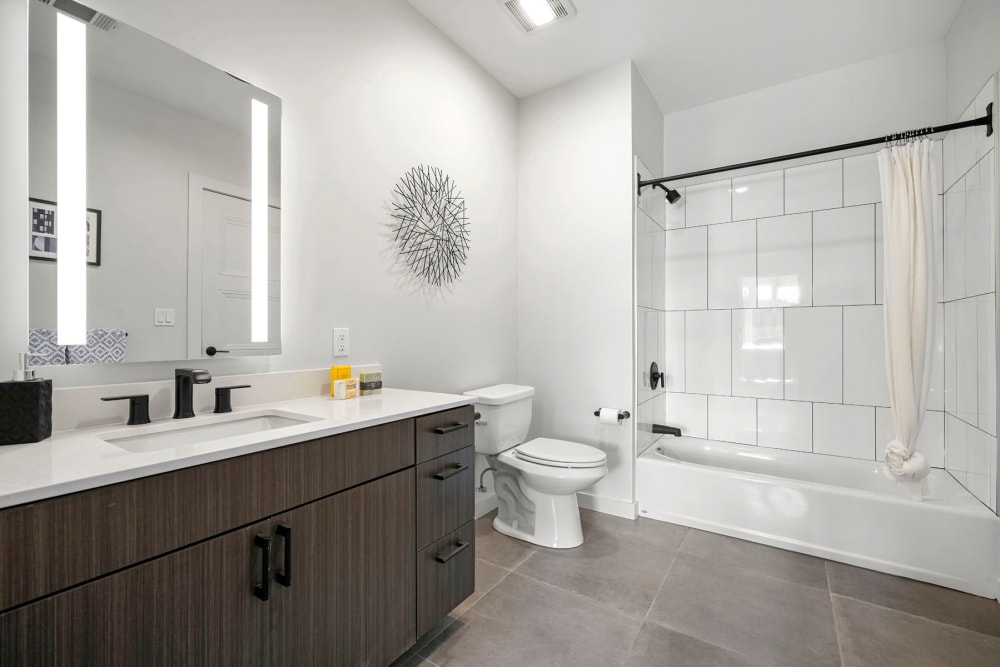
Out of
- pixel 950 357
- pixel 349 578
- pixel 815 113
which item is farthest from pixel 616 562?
pixel 815 113

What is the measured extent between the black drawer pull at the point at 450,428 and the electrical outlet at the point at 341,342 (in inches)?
22.5

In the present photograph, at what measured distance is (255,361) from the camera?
1487 millimetres

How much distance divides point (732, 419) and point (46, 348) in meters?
3.18

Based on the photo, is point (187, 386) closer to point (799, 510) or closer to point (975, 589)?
point (799, 510)

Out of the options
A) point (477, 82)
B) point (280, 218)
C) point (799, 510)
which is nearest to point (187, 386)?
point (280, 218)

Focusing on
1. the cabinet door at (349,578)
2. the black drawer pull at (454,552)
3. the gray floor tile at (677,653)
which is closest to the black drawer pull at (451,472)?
the cabinet door at (349,578)

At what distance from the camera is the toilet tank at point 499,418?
2270 millimetres

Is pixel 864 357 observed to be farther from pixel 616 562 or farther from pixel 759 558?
pixel 616 562

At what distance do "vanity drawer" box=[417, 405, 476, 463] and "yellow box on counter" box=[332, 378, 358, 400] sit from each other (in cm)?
38

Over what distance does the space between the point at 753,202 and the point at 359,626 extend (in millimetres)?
3012

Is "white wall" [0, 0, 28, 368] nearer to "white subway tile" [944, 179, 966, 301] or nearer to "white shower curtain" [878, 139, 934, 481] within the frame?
"white shower curtain" [878, 139, 934, 481]

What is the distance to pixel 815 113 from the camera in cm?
267

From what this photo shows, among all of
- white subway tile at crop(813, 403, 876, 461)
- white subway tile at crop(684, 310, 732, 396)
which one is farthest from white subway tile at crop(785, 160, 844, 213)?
white subway tile at crop(813, 403, 876, 461)

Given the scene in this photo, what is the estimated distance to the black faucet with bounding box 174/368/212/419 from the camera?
124cm
